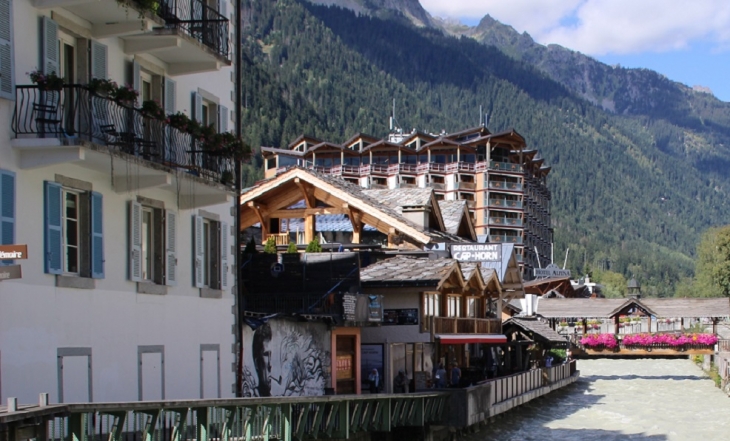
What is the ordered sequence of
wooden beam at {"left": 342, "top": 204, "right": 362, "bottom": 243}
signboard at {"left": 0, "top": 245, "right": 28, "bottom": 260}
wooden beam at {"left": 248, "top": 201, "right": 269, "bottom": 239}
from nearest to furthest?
signboard at {"left": 0, "top": 245, "right": 28, "bottom": 260}
wooden beam at {"left": 342, "top": 204, "right": 362, "bottom": 243}
wooden beam at {"left": 248, "top": 201, "right": 269, "bottom": 239}

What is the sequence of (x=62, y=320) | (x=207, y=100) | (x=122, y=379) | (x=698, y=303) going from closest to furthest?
(x=62, y=320)
(x=122, y=379)
(x=207, y=100)
(x=698, y=303)

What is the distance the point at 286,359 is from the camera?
1212 inches

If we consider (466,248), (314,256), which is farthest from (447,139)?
(314,256)

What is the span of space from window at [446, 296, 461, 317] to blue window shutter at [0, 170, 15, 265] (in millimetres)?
26767

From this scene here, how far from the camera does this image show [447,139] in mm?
157625

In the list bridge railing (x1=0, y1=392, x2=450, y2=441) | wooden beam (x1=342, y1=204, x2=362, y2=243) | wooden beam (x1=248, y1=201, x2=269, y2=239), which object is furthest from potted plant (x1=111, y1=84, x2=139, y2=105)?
wooden beam (x1=248, y1=201, x2=269, y2=239)

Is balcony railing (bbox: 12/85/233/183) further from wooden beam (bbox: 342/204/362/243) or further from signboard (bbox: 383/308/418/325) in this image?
wooden beam (bbox: 342/204/362/243)

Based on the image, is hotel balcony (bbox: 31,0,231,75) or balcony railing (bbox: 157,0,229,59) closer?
hotel balcony (bbox: 31,0,231,75)

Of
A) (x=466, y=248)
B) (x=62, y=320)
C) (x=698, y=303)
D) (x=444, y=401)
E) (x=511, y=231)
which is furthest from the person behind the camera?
(x=511, y=231)

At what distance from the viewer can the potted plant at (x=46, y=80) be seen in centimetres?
1852

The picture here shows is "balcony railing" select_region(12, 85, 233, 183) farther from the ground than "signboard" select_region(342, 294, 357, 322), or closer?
farther from the ground

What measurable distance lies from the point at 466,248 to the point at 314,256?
12291mm

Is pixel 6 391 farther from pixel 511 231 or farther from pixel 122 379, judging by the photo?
pixel 511 231

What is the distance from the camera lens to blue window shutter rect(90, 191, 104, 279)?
→ 67.9 feet
